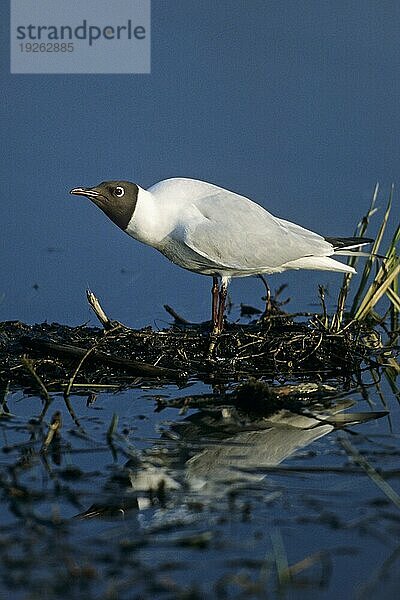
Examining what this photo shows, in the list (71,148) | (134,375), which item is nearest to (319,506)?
(134,375)

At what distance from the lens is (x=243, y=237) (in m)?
7.98

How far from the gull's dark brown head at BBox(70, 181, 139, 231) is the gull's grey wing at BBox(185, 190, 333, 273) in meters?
0.42

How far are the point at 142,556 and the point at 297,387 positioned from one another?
8.28ft

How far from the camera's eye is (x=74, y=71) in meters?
12.8

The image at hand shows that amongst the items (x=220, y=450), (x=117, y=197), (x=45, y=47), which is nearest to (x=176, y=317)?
(x=117, y=197)

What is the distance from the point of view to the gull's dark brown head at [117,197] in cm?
775

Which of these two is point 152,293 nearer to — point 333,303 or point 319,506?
point 333,303

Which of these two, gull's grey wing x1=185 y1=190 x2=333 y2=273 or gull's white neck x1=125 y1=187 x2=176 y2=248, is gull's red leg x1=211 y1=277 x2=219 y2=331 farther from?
gull's white neck x1=125 y1=187 x2=176 y2=248

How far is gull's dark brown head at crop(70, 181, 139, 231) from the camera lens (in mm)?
7750

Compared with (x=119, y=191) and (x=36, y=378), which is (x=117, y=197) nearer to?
(x=119, y=191)

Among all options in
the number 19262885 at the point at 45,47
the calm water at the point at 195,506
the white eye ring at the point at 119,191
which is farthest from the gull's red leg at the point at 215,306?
the number 19262885 at the point at 45,47

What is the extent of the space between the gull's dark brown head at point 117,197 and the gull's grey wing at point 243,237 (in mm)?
416

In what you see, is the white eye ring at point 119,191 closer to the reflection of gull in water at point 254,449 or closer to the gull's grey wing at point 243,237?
the gull's grey wing at point 243,237

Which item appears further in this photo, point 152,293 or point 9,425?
point 152,293
